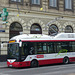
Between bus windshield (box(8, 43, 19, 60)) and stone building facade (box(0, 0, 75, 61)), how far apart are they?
5723mm

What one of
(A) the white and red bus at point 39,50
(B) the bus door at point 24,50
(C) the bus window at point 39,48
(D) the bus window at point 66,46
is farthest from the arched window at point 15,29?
(B) the bus door at point 24,50

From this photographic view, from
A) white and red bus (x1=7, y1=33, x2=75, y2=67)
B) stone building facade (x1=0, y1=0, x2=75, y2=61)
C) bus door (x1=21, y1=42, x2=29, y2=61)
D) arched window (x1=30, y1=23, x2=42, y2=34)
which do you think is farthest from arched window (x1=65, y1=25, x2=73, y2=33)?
bus door (x1=21, y1=42, x2=29, y2=61)

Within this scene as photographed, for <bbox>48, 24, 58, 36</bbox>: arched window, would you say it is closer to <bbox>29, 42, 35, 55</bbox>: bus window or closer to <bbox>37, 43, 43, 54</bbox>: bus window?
<bbox>37, 43, 43, 54</bbox>: bus window

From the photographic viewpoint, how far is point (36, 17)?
27.9m

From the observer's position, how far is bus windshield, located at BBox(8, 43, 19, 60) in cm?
1848

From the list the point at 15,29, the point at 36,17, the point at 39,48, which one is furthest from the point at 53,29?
the point at 39,48

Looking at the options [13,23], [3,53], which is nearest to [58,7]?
[13,23]

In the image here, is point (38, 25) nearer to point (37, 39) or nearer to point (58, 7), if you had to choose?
point (58, 7)

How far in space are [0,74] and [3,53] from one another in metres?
10.3

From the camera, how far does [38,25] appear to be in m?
28.3

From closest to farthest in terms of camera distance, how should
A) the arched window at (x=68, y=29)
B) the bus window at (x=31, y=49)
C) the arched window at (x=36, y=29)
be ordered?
the bus window at (x=31, y=49)
the arched window at (x=36, y=29)
the arched window at (x=68, y=29)

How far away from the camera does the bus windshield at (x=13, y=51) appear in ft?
60.6

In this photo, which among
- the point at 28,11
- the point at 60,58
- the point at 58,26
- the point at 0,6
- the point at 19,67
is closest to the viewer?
the point at 19,67

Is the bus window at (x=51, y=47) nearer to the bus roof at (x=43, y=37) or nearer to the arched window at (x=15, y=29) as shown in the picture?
the bus roof at (x=43, y=37)
